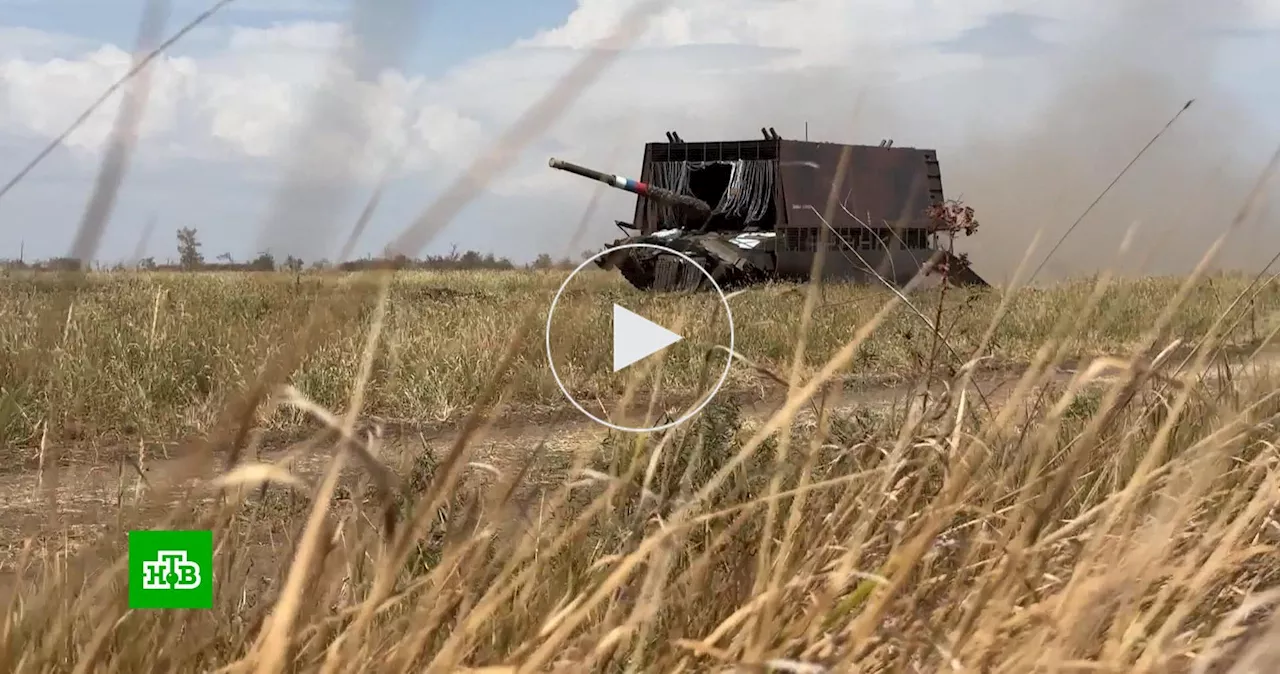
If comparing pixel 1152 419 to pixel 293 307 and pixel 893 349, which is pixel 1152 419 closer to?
pixel 293 307

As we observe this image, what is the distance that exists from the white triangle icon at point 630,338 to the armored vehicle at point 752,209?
9703 millimetres

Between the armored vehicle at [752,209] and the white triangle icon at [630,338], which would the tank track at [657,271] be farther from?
the white triangle icon at [630,338]

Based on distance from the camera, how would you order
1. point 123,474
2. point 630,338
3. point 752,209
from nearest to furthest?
point 630,338 < point 123,474 < point 752,209

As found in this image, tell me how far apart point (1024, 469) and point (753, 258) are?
1068 centimetres

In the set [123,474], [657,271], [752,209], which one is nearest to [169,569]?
[123,474]

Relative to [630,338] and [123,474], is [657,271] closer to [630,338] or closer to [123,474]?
[123,474]

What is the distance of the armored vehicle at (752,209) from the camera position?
41.4 ft

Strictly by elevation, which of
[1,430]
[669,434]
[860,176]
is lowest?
[1,430]

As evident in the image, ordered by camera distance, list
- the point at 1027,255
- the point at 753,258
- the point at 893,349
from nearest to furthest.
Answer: the point at 1027,255 → the point at 893,349 → the point at 753,258

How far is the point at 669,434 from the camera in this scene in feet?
6.07

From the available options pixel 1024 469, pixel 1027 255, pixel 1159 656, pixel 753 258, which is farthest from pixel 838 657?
pixel 753 258

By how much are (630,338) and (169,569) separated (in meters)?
0.93

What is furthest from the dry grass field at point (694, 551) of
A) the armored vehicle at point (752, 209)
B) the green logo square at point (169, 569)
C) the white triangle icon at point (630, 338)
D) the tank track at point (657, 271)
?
the armored vehicle at point (752, 209)

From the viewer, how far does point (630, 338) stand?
2.03m
